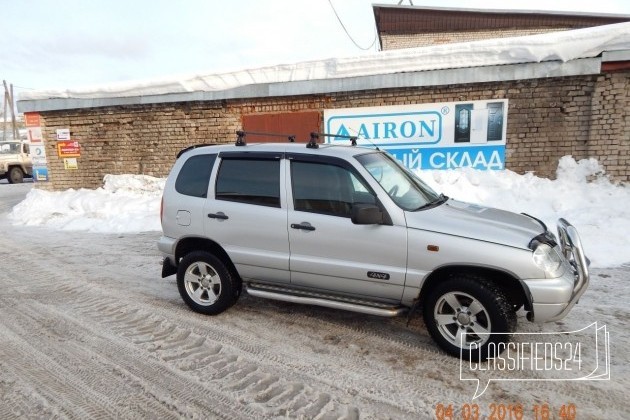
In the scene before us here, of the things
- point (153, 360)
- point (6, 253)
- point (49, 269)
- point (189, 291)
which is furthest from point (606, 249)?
point (6, 253)

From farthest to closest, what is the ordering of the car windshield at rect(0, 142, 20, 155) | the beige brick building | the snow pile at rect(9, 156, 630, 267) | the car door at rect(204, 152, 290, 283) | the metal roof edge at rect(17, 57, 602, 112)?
the car windshield at rect(0, 142, 20, 155)
the metal roof edge at rect(17, 57, 602, 112)
the beige brick building
the snow pile at rect(9, 156, 630, 267)
the car door at rect(204, 152, 290, 283)

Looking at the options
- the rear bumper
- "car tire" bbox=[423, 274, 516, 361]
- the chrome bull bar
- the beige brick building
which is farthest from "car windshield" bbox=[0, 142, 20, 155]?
the chrome bull bar

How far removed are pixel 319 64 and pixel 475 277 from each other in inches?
310

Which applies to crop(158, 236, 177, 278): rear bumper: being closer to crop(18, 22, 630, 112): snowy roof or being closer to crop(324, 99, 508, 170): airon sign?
crop(324, 99, 508, 170): airon sign

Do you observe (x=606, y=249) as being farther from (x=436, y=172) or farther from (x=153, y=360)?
(x=153, y=360)

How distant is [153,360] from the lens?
11.4 ft

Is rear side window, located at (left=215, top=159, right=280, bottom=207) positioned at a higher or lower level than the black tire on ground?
higher

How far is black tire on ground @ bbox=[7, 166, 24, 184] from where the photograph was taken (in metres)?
20.3

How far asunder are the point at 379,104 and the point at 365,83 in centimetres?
58

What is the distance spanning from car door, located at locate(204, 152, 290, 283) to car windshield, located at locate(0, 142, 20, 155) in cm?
2168

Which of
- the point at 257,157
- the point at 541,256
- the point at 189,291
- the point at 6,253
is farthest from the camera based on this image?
the point at 6,253

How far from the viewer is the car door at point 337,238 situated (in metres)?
3.51

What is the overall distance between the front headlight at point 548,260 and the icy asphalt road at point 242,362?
83 cm

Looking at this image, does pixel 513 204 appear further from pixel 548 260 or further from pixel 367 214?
pixel 367 214
